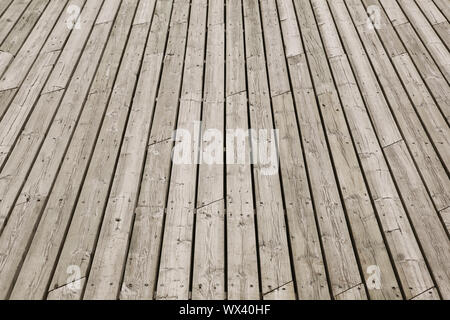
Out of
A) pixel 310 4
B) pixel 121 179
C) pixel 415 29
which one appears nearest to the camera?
pixel 121 179

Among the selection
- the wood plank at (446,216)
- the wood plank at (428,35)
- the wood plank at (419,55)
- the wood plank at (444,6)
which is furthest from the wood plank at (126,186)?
the wood plank at (444,6)

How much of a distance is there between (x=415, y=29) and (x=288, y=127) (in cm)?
142

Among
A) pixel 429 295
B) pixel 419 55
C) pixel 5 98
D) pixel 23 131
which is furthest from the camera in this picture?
pixel 419 55

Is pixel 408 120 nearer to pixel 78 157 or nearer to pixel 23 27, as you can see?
pixel 78 157

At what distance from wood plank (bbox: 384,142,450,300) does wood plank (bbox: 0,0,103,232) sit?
1.73 metres

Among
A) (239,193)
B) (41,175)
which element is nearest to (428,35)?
(239,193)

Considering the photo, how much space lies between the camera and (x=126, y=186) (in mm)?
2115

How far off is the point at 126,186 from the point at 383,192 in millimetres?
1148

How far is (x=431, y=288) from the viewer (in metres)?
1.72

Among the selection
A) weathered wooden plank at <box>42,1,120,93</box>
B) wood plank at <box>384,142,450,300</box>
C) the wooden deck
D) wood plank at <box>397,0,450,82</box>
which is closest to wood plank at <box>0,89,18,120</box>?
the wooden deck

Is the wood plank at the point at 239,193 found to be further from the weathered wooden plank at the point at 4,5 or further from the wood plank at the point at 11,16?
the weathered wooden plank at the point at 4,5

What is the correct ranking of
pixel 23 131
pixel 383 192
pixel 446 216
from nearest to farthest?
pixel 446 216 < pixel 383 192 < pixel 23 131
